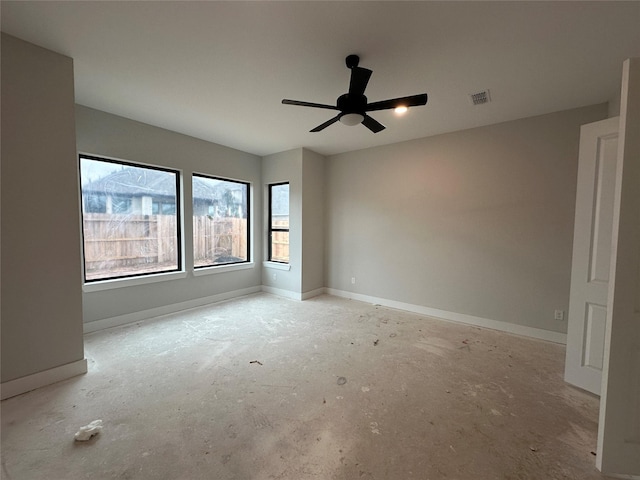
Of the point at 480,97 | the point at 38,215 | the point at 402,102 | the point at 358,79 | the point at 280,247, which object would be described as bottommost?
the point at 280,247

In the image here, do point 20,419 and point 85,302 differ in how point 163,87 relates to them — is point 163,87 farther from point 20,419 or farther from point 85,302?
point 20,419

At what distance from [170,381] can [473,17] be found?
3685 mm

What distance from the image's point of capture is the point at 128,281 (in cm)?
349

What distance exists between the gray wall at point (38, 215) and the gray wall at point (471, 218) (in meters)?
3.79

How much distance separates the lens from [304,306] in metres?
4.37

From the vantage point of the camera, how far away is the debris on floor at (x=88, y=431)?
1628 mm

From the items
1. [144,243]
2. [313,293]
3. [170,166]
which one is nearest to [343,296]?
[313,293]

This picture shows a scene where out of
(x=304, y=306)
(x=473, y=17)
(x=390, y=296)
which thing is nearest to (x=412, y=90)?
(x=473, y=17)

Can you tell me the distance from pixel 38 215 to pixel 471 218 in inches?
187

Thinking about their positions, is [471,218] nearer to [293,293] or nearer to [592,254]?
[592,254]

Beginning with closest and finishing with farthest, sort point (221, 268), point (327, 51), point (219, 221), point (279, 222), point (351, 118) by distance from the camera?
point (327, 51) < point (351, 118) < point (221, 268) < point (219, 221) < point (279, 222)

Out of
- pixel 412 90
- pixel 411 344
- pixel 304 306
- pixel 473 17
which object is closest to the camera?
pixel 473 17

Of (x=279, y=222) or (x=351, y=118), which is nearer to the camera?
(x=351, y=118)

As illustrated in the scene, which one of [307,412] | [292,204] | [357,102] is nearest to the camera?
[307,412]
